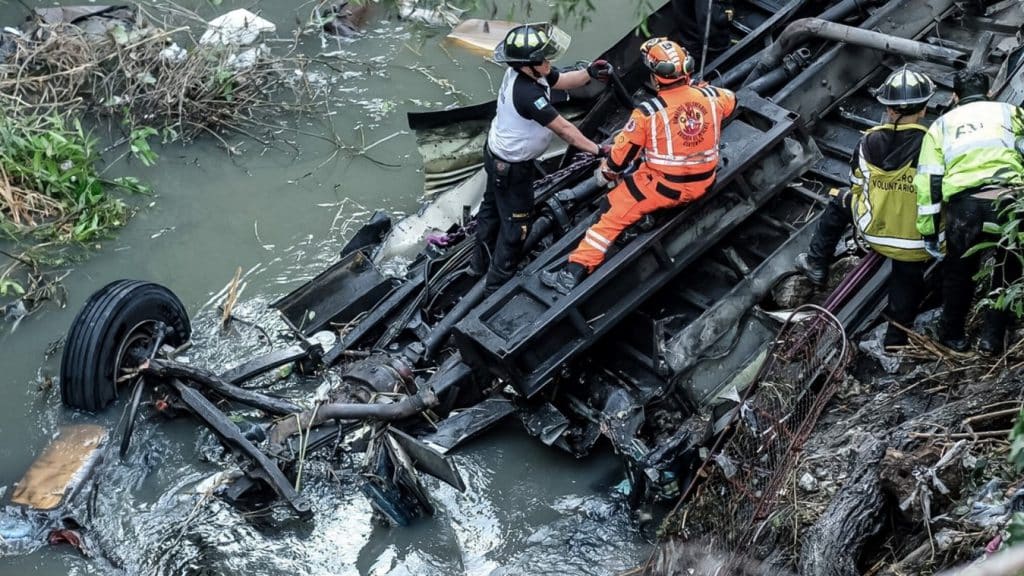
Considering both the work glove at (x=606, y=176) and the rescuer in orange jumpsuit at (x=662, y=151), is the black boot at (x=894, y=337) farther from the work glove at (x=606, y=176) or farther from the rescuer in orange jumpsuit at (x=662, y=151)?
the work glove at (x=606, y=176)

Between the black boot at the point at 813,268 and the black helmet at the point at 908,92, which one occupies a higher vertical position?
the black helmet at the point at 908,92

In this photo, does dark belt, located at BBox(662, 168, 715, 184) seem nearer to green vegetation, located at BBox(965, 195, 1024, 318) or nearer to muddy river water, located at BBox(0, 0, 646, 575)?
green vegetation, located at BBox(965, 195, 1024, 318)

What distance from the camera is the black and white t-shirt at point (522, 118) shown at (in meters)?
6.42

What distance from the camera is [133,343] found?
702cm

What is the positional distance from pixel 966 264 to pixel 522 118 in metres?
2.89

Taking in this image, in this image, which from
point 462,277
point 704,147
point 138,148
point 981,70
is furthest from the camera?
point 138,148

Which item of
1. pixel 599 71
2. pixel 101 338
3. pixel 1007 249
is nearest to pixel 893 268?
pixel 1007 249

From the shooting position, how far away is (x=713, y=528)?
5.25 meters

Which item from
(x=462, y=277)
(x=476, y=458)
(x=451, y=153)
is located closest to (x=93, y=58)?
(x=451, y=153)

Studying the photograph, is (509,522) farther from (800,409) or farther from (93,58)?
(93,58)

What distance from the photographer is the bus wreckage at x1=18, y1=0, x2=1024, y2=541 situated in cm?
611

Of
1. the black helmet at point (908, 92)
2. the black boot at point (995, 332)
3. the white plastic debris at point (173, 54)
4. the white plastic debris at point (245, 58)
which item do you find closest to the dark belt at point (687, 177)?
the black helmet at point (908, 92)

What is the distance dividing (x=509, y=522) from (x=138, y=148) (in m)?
5.53

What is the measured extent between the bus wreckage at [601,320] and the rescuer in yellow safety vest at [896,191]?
323 millimetres
